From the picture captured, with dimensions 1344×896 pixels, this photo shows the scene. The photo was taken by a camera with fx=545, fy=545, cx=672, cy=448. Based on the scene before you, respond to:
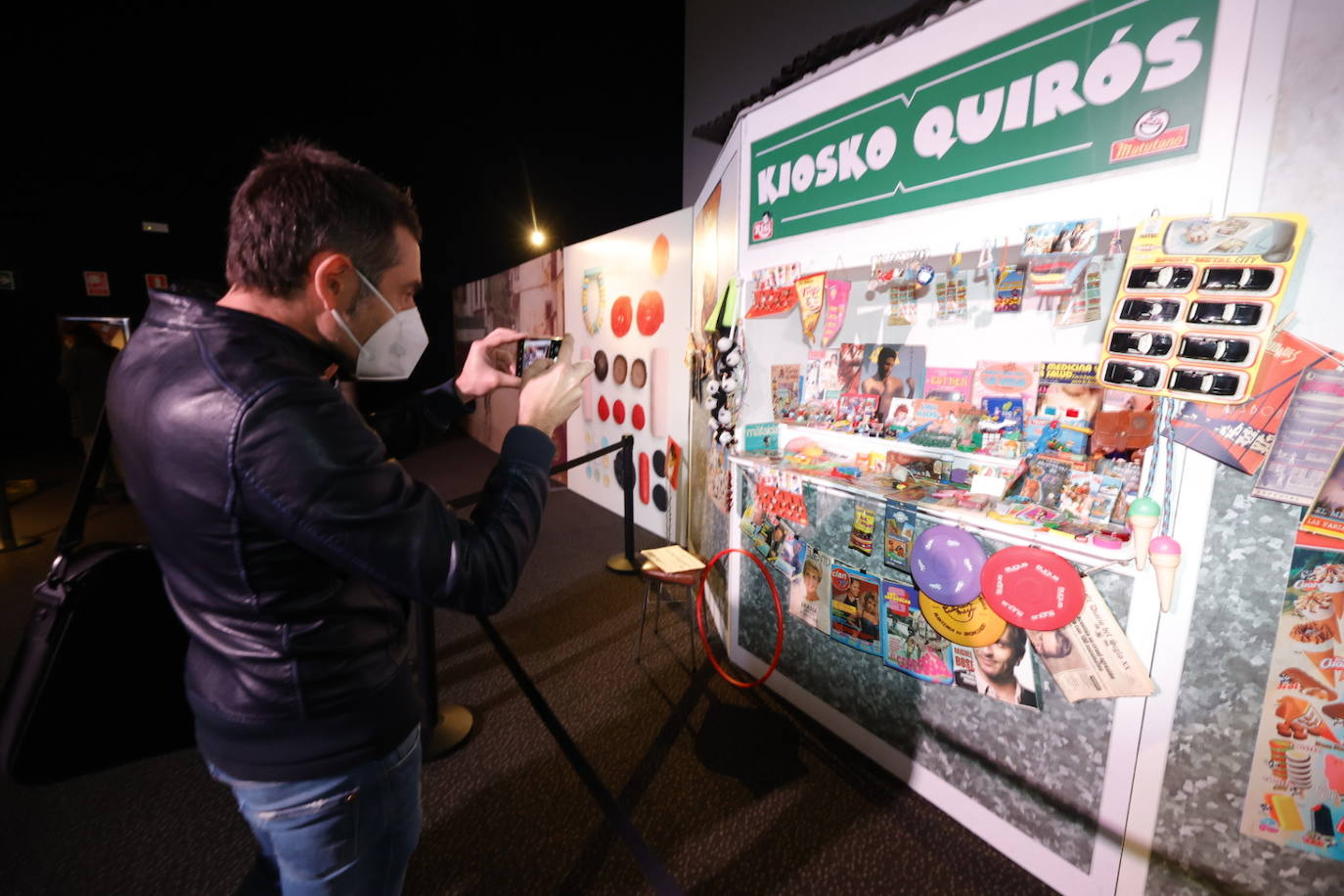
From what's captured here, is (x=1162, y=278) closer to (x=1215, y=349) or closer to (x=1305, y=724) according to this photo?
(x=1215, y=349)

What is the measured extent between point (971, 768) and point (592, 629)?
187 cm

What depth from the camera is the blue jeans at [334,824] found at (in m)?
0.79

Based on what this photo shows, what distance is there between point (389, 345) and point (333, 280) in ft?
0.71

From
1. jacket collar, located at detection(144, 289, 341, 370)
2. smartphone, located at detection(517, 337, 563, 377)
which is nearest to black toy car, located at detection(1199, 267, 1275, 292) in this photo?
smartphone, located at detection(517, 337, 563, 377)

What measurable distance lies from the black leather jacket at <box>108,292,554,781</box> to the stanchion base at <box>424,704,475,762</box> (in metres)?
1.41

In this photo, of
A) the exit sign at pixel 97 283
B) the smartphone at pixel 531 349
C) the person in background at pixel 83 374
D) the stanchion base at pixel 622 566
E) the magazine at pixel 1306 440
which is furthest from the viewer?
the exit sign at pixel 97 283

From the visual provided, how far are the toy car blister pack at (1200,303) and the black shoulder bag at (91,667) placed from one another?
202cm

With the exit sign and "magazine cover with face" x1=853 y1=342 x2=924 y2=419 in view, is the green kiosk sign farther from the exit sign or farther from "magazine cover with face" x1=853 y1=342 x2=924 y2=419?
the exit sign

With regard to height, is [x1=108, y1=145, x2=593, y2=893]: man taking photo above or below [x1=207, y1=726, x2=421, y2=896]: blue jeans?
above

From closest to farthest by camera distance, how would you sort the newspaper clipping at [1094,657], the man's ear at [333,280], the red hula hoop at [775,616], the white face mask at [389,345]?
the man's ear at [333,280]
the white face mask at [389,345]
the newspaper clipping at [1094,657]
the red hula hoop at [775,616]

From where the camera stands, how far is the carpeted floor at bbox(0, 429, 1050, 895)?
1.60m

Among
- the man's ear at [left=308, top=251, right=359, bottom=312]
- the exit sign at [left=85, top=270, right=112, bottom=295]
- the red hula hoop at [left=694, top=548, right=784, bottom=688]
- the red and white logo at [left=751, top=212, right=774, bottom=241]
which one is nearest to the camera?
the man's ear at [left=308, top=251, right=359, bottom=312]

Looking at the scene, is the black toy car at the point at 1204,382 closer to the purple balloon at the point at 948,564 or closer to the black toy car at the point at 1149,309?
the black toy car at the point at 1149,309

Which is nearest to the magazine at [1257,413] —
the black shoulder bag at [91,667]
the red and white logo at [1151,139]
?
the red and white logo at [1151,139]
